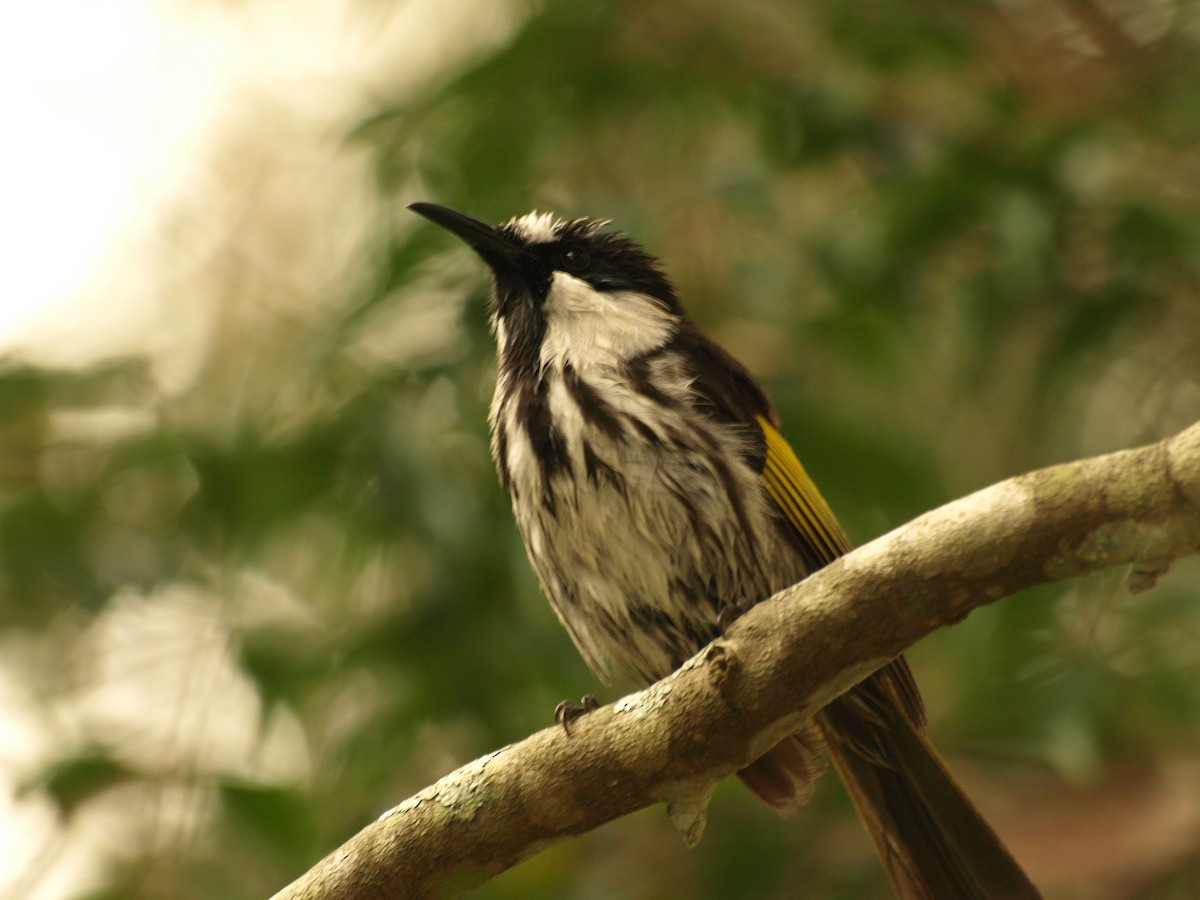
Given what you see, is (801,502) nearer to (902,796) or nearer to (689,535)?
(689,535)

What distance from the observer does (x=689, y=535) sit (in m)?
3.26

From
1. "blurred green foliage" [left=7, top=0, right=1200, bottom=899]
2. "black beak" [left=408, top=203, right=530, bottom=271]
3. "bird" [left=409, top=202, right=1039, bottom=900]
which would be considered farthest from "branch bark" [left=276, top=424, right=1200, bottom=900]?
"black beak" [left=408, top=203, right=530, bottom=271]

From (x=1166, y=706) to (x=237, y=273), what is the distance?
4.07 meters

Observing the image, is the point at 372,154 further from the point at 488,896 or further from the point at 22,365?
the point at 488,896

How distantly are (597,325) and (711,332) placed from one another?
1.09 meters

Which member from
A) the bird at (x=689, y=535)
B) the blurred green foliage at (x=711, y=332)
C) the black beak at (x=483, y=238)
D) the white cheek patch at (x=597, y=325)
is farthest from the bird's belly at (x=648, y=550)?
the black beak at (x=483, y=238)

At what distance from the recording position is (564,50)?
4.60 meters

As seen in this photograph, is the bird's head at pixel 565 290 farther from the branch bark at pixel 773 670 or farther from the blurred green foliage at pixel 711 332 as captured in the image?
the branch bark at pixel 773 670

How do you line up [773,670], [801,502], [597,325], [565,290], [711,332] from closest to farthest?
1. [773,670]
2. [801,502]
3. [597,325]
4. [565,290]
5. [711,332]

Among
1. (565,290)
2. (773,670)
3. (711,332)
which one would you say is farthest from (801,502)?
(711,332)

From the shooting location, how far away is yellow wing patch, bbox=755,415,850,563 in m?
3.38

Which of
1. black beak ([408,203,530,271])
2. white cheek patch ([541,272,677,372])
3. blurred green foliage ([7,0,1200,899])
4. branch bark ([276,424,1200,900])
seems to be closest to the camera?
branch bark ([276,424,1200,900])

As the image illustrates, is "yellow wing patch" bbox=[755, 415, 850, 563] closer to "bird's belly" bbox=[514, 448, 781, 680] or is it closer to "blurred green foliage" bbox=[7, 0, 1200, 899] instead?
"bird's belly" bbox=[514, 448, 781, 680]

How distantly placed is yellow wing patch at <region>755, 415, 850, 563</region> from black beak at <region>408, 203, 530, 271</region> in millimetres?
846
